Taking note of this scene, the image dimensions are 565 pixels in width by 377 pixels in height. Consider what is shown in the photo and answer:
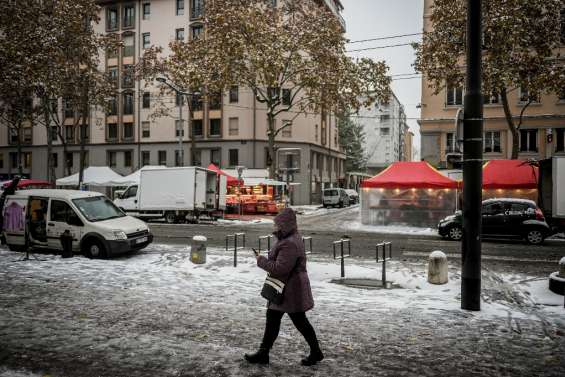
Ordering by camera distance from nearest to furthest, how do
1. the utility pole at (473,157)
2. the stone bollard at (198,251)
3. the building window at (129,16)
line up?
the utility pole at (473,157), the stone bollard at (198,251), the building window at (129,16)

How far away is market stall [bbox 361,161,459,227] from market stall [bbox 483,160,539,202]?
1.96m

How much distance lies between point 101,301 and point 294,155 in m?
7.85

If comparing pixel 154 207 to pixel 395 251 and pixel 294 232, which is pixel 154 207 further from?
pixel 294 232

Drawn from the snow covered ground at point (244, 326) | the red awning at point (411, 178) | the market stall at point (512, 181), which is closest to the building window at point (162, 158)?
the red awning at point (411, 178)

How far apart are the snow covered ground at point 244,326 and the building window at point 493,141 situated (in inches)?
1099

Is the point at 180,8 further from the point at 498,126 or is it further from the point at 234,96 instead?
the point at 498,126

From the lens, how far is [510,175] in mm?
22875

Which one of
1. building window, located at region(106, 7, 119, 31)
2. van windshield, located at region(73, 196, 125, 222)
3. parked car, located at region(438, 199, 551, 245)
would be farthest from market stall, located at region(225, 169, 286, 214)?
building window, located at region(106, 7, 119, 31)

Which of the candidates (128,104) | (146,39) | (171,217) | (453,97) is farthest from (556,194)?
(146,39)

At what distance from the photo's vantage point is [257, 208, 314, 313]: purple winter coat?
4.87 meters

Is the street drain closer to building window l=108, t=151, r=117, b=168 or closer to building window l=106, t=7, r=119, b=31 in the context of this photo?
building window l=108, t=151, r=117, b=168

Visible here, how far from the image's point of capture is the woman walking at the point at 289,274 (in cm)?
488

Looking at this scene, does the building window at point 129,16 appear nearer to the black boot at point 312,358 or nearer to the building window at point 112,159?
the building window at point 112,159

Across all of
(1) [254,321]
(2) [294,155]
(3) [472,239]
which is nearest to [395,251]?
(2) [294,155]
